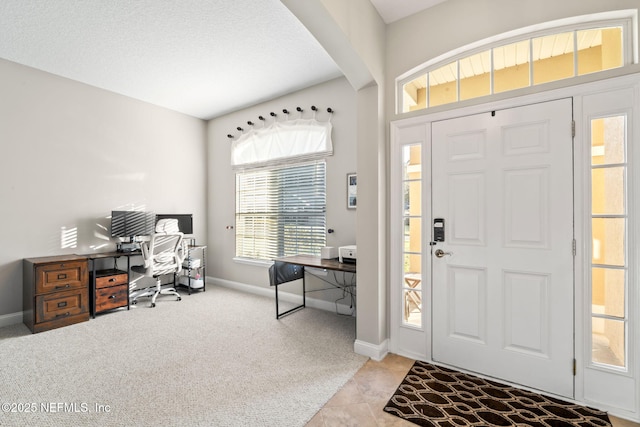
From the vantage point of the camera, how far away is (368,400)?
1938 millimetres

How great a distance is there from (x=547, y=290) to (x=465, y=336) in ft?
2.28

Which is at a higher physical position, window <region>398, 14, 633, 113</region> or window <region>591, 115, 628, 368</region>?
window <region>398, 14, 633, 113</region>

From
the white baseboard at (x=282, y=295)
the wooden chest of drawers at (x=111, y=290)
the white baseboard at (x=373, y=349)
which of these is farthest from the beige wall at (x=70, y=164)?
the white baseboard at (x=373, y=349)

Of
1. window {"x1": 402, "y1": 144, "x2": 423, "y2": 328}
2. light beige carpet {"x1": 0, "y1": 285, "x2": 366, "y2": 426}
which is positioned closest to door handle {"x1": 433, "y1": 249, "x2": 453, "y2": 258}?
window {"x1": 402, "y1": 144, "x2": 423, "y2": 328}

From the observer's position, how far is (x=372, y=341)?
253 centimetres

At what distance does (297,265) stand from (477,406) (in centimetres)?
221

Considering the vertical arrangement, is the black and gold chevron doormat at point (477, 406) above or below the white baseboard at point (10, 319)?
below

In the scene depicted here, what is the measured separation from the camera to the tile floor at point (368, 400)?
1.72 m

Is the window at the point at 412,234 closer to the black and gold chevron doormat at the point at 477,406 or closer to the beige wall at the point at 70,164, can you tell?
the black and gold chevron doormat at the point at 477,406

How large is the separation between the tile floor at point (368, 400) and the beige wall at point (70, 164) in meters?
3.98

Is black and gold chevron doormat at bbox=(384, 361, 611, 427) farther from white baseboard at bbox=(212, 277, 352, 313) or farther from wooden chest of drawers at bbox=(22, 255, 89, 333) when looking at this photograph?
wooden chest of drawers at bbox=(22, 255, 89, 333)

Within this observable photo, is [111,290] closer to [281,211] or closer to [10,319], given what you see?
[10,319]

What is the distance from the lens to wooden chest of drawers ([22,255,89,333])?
3.08m

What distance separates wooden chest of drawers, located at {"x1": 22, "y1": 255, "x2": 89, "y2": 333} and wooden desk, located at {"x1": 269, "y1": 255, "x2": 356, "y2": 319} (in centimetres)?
231
